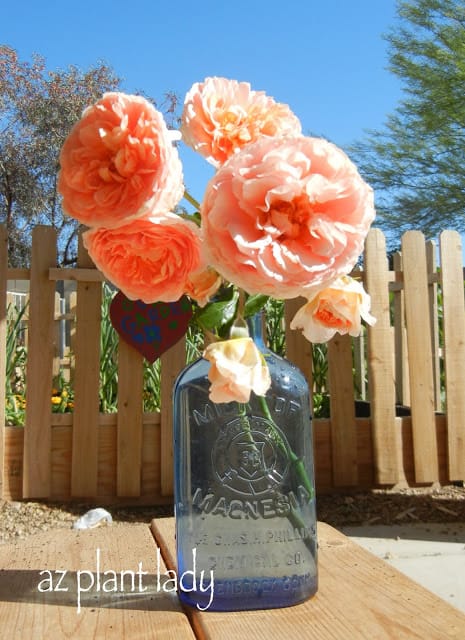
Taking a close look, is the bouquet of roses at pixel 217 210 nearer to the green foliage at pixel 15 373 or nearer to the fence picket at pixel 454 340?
the fence picket at pixel 454 340

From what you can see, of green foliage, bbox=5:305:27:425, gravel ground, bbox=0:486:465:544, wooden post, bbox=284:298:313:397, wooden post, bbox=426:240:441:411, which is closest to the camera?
gravel ground, bbox=0:486:465:544

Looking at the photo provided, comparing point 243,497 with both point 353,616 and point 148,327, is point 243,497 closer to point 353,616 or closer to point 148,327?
point 353,616

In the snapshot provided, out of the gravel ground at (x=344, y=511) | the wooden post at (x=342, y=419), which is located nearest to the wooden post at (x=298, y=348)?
the wooden post at (x=342, y=419)

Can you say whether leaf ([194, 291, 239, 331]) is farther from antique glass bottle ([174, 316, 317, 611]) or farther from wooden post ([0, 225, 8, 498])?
wooden post ([0, 225, 8, 498])

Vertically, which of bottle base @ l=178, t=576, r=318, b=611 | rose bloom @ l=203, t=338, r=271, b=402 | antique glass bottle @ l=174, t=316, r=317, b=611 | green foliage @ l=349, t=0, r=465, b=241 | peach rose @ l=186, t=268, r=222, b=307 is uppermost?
green foliage @ l=349, t=0, r=465, b=241

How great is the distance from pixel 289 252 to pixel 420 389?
9.97 feet

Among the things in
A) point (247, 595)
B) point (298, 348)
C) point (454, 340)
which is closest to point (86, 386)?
point (298, 348)

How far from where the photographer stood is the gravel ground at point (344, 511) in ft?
9.84

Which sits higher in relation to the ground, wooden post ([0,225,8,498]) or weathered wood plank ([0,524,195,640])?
wooden post ([0,225,8,498])

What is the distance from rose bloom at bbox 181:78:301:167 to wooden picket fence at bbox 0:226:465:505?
2.48 metres

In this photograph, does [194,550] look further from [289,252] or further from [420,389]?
[420,389]

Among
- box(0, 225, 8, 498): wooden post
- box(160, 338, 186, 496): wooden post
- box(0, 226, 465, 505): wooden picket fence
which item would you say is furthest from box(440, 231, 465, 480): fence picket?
box(0, 225, 8, 498): wooden post

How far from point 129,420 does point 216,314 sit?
8.37 ft

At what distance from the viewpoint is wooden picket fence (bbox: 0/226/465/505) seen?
3180 mm
